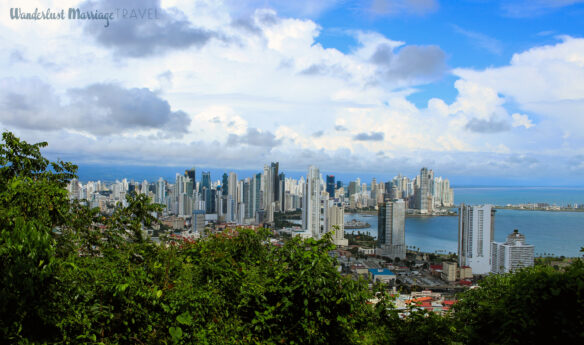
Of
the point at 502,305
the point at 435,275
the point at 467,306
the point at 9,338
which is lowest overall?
the point at 435,275

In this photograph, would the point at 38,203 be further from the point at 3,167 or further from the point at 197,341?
the point at 3,167

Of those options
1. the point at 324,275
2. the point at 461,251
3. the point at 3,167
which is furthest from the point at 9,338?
the point at 461,251

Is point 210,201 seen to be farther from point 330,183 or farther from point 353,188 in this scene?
point 353,188

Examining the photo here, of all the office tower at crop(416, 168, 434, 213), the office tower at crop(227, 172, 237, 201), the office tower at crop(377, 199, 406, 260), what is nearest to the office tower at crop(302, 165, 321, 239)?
the office tower at crop(377, 199, 406, 260)

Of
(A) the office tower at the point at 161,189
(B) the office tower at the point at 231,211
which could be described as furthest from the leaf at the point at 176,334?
(B) the office tower at the point at 231,211

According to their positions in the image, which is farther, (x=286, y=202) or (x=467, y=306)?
(x=286, y=202)

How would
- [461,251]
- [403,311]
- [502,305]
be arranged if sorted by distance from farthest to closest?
[461,251] < [403,311] < [502,305]

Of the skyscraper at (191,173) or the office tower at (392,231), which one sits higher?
the skyscraper at (191,173)

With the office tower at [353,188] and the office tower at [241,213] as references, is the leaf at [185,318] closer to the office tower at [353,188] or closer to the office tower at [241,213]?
the office tower at [241,213]
